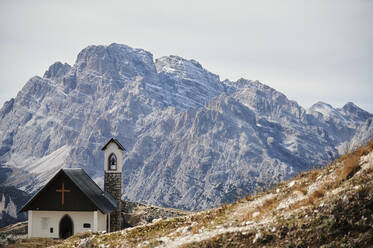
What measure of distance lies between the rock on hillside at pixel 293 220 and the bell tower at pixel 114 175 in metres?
33.3

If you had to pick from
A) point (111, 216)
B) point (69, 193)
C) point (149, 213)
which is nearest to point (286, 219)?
point (69, 193)

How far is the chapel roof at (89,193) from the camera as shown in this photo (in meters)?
48.4

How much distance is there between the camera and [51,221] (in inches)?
1905

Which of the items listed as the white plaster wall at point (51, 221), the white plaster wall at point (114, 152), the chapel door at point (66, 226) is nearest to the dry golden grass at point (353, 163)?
the white plaster wall at point (51, 221)

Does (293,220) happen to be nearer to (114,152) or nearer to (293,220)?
(293,220)

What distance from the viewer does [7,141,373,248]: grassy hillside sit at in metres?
15.0

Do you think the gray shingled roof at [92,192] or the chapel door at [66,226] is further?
the gray shingled roof at [92,192]

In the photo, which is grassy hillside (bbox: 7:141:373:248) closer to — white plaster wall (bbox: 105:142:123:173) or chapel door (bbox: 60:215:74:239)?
chapel door (bbox: 60:215:74:239)

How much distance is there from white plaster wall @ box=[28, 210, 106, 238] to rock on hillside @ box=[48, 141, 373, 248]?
80.2 ft

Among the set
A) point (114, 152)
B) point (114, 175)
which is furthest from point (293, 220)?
point (114, 152)

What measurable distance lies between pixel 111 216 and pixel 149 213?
10.7 m

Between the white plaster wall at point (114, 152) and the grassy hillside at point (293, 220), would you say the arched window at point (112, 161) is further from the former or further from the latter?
the grassy hillside at point (293, 220)

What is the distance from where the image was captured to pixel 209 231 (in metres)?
18.8

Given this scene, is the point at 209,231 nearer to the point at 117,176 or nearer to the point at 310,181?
the point at 310,181
